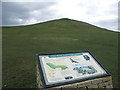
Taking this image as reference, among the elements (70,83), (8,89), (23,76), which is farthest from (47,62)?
(23,76)

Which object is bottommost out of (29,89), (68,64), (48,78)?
(29,89)

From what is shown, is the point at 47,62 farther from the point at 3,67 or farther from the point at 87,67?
the point at 3,67

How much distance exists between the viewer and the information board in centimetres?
479

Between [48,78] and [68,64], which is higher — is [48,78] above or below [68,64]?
below

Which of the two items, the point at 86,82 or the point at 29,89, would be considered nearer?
the point at 86,82

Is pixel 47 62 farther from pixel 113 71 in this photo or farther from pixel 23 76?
pixel 113 71

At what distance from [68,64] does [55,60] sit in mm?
582

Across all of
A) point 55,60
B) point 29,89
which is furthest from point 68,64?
point 29,89

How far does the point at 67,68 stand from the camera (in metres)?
5.36

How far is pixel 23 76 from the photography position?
333 inches

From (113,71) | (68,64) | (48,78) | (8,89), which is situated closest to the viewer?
(48,78)

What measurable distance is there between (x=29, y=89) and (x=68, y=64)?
108 inches

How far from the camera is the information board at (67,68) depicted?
4.79m

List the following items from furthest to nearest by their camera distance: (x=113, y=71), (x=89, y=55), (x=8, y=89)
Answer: (x=113, y=71) → (x=8, y=89) → (x=89, y=55)
